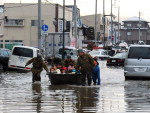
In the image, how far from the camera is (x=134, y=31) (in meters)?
166

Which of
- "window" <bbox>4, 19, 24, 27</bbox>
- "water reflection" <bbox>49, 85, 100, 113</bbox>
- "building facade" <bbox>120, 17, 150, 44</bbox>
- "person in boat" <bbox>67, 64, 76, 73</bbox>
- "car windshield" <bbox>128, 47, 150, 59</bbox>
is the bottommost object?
"building facade" <bbox>120, 17, 150, 44</bbox>

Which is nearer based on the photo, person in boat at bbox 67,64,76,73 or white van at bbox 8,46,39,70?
person in boat at bbox 67,64,76,73

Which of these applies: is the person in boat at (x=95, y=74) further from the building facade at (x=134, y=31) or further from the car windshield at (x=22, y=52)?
the building facade at (x=134, y=31)

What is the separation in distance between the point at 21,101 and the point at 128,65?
40.6ft

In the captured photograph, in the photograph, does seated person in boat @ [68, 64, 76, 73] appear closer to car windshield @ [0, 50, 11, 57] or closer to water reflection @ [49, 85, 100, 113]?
water reflection @ [49, 85, 100, 113]

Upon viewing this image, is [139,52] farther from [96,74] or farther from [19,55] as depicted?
[19,55]

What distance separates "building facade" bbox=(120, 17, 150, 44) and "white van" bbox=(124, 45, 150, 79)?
444ft

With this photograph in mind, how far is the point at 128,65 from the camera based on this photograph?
28.4 metres

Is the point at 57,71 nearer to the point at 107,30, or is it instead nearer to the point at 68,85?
the point at 68,85

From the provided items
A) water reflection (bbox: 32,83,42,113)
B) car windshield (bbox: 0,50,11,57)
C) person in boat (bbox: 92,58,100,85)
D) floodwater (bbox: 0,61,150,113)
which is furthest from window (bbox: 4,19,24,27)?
floodwater (bbox: 0,61,150,113)

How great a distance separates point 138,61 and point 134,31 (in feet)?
456

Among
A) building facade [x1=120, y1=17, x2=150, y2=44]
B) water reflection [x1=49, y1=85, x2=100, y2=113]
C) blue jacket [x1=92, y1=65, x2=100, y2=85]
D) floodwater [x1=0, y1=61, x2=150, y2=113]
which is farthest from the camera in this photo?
building facade [x1=120, y1=17, x2=150, y2=44]

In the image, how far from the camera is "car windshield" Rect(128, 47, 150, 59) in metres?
28.0

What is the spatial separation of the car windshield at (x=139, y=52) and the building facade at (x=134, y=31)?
136m
